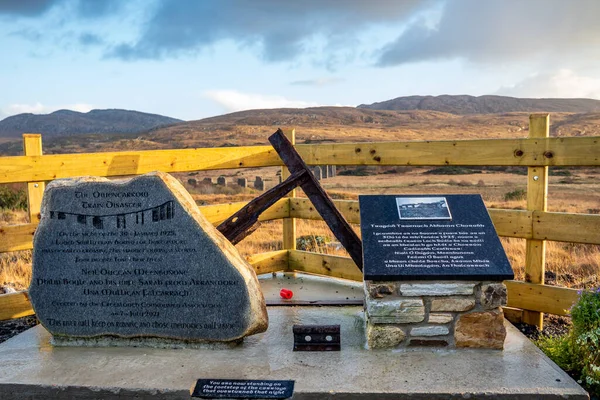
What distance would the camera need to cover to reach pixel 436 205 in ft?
16.4

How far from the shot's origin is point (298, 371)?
4047mm

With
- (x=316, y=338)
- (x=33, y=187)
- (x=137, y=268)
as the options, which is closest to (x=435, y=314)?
(x=316, y=338)

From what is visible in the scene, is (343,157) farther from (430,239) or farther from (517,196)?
(517,196)

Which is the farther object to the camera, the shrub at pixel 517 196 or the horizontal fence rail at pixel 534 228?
the shrub at pixel 517 196

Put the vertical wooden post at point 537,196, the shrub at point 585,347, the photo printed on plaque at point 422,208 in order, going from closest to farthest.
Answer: the shrub at point 585,347 → the photo printed on plaque at point 422,208 → the vertical wooden post at point 537,196

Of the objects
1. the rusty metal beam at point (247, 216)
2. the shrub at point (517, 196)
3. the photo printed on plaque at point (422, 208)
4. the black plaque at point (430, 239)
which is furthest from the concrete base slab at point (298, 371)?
the shrub at point (517, 196)

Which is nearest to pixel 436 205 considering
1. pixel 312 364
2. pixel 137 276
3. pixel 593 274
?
pixel 312 364

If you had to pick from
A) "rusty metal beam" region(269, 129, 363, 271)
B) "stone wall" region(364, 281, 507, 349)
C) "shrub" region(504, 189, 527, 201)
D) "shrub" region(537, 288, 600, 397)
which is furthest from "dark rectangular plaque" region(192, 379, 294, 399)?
"shrub" region(504, 189, 527, 201)

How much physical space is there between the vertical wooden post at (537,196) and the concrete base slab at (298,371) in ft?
3.99

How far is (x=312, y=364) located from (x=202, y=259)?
1161 millimetres

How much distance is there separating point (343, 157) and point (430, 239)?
1999mm

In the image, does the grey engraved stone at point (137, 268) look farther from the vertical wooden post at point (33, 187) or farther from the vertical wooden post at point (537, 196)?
the vertical wooden post at point (537, 196)

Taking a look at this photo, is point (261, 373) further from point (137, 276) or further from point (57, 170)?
point (57, 170)

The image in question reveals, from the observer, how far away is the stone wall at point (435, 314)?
4.36m
